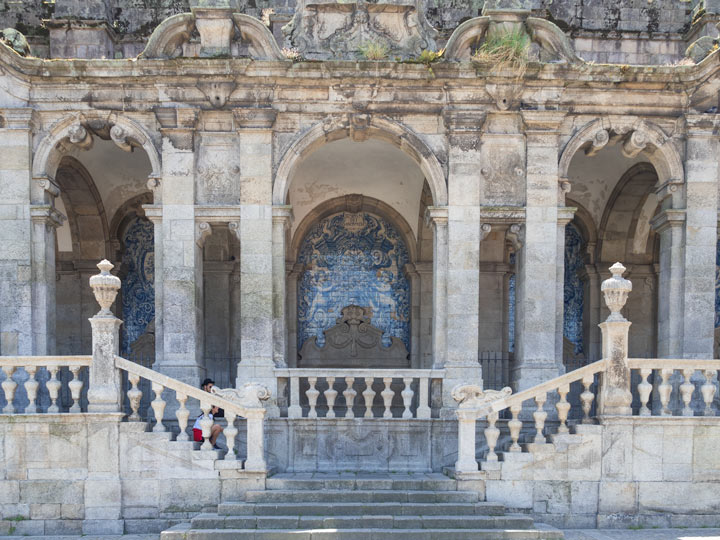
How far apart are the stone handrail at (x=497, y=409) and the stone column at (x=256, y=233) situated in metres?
2.93

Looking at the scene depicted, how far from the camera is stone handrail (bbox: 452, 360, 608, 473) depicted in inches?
379

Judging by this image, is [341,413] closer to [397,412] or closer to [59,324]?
[397,412]

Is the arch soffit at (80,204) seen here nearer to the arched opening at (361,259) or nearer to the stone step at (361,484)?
the arched opening at (361,259)

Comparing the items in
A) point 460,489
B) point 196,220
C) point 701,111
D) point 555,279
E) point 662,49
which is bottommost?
point 460,489

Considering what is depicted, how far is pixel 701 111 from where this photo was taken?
1148cm

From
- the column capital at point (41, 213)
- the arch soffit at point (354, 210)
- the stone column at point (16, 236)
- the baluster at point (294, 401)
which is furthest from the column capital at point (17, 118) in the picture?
the arch soffit at point (354, 210)

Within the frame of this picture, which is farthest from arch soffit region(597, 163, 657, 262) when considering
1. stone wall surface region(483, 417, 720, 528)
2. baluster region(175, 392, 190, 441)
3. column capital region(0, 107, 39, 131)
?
column capital region(0, 107, 39, 131)

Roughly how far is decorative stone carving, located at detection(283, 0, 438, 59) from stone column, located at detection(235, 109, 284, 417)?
1.24 m

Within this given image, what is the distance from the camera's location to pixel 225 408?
9625 millimetres

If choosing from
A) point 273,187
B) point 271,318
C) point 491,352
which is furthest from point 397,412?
point 273,187

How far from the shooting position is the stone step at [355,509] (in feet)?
29.7

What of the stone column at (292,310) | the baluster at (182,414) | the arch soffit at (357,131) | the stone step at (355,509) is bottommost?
the stone step at (355,509)

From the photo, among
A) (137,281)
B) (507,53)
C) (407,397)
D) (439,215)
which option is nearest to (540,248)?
(439,215)

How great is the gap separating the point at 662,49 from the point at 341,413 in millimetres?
8323
